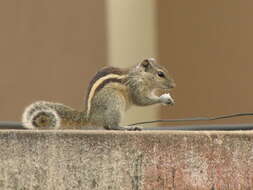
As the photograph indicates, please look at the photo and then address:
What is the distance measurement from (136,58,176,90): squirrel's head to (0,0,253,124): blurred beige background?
157 centimetres

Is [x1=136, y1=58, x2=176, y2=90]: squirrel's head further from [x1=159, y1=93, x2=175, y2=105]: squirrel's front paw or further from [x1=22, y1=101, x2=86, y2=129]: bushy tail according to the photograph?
[x1=22, y1=101, x2=86, y2=129]: bushy tail

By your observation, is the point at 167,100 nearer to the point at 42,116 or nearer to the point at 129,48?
the point at 42,116

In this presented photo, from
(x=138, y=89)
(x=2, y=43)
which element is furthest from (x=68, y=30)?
(x=138, y=89)

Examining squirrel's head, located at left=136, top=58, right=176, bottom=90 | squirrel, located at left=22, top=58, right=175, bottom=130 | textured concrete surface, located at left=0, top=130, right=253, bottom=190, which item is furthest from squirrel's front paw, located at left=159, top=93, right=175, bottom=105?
textured concrete surface, located at left=0, top=130, right=253, bottom=190

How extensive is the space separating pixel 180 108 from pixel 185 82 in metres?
0.26

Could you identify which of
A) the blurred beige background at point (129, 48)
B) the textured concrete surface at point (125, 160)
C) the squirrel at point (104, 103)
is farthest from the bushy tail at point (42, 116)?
the blurred beige background at point (129, 48)

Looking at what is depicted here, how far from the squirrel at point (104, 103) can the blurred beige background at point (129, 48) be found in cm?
174

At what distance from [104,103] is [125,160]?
3.51 feet

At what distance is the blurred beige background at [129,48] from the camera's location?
208 inches

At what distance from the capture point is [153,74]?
3654 millimetres

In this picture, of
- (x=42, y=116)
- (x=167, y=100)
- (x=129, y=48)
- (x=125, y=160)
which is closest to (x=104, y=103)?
(x=42, y=116)

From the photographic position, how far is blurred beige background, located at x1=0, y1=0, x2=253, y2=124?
5293 mm

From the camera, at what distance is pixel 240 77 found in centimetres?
581

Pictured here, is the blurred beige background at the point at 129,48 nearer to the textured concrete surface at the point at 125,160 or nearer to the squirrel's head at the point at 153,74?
the squirrel's head at the point at 153,74
